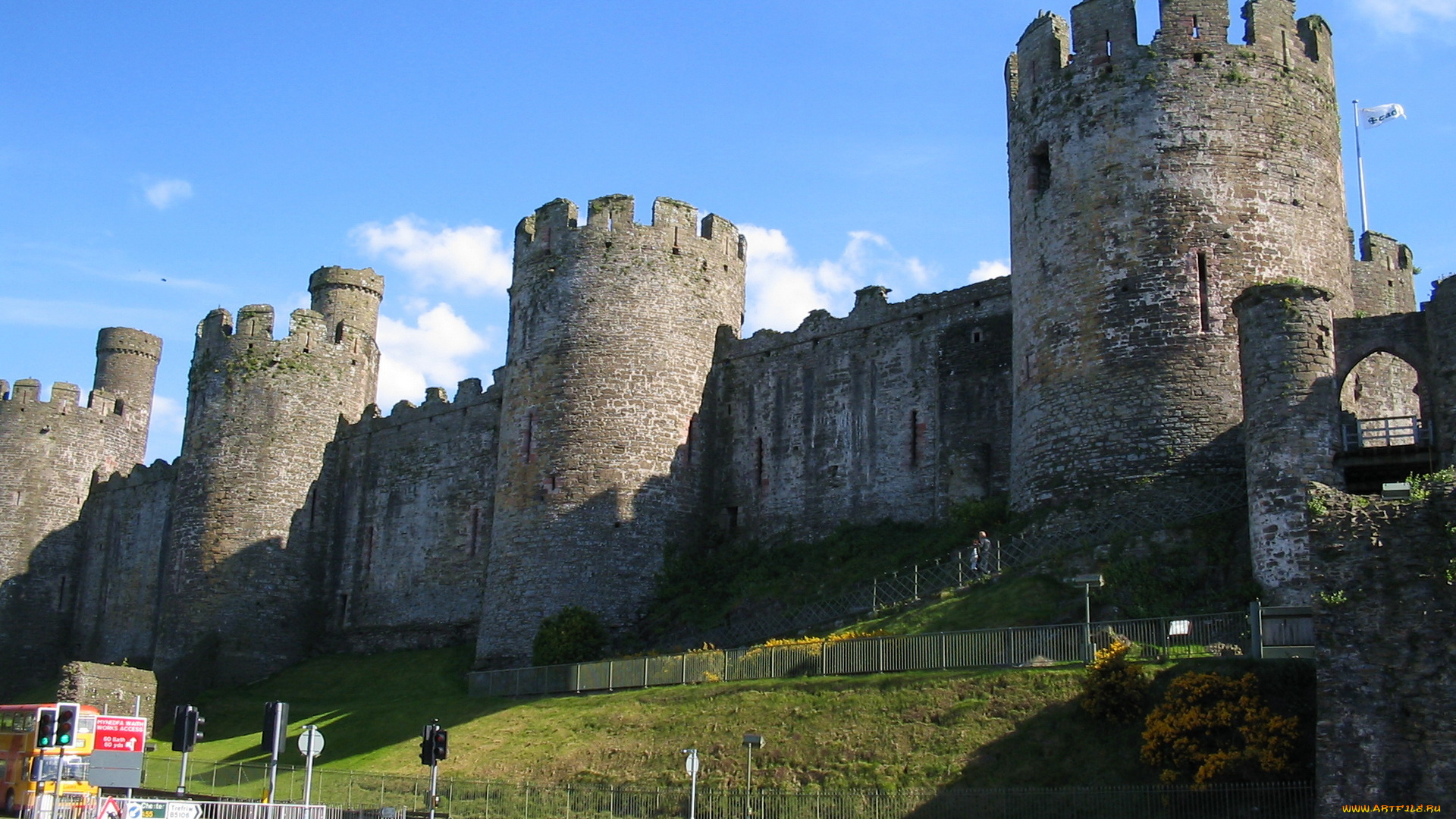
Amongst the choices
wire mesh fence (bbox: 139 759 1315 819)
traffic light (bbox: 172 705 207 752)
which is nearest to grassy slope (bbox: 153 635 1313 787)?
wire mesh fence (bbox: 139 759 1315 819)

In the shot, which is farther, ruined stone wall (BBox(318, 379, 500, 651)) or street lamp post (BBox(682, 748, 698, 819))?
ruined stone wall (BBox(318, 379, 500, 651))

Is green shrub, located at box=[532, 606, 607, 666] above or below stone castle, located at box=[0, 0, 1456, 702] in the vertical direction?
below

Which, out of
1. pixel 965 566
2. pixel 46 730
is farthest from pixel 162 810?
pixel 965 566

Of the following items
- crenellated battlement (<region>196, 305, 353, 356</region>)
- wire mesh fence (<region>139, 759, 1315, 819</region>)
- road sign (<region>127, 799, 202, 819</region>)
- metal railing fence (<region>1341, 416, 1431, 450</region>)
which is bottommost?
road sign (<region>127, 799, 202, 819</region>)

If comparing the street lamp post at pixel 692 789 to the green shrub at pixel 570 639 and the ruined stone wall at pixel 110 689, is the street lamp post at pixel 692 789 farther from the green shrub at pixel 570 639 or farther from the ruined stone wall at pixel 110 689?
the ruined stone wall at pixel 110 689

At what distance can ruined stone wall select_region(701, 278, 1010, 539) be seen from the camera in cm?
3738

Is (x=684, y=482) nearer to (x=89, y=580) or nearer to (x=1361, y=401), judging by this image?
(x=1361, y=401)

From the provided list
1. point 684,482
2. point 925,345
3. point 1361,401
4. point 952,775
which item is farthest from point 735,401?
point 952,775

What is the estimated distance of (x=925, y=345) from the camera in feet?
128

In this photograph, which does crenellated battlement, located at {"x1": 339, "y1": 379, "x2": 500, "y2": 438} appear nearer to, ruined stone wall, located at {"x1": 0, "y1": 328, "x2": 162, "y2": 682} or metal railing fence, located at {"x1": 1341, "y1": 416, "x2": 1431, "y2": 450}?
ruined stone wall, located at {"x1": 0, "y1": 328, "x2": 162, "y2": 682}

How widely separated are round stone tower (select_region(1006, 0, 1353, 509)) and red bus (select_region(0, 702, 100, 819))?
18818 mm

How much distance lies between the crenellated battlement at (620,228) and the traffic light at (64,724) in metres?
20.5

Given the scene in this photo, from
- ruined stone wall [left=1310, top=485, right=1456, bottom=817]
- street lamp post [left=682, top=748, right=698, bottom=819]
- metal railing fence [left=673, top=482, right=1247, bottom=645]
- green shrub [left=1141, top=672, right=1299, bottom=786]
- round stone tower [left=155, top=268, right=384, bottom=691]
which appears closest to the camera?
ruined stone wall [left=1310, top=485, right=1456, bottom=817]

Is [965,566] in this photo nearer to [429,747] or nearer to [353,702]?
[429,747]
